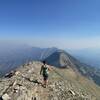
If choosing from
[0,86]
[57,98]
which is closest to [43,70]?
[57,98]

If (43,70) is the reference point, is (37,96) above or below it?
below

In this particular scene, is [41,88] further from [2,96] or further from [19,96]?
[2,96]

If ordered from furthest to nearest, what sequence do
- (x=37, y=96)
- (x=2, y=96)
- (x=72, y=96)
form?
1. (x=72, y=96)
2. (x=37, y=96)
3. (x=2, y=96)

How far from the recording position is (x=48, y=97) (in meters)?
25.1

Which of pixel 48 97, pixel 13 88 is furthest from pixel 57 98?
pixel 13 88

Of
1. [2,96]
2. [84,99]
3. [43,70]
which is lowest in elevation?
[84,99]

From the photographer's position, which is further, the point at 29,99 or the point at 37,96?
the point at 37,96

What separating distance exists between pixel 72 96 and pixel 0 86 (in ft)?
36.0

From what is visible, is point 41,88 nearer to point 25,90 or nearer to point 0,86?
point 25,90

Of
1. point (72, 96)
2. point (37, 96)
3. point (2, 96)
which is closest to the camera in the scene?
point (2, 96)

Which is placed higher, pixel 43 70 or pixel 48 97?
pixel 43 70

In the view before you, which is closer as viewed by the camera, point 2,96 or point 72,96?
point 2,96

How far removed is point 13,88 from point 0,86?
3.86m

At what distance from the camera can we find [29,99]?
2272 cm
